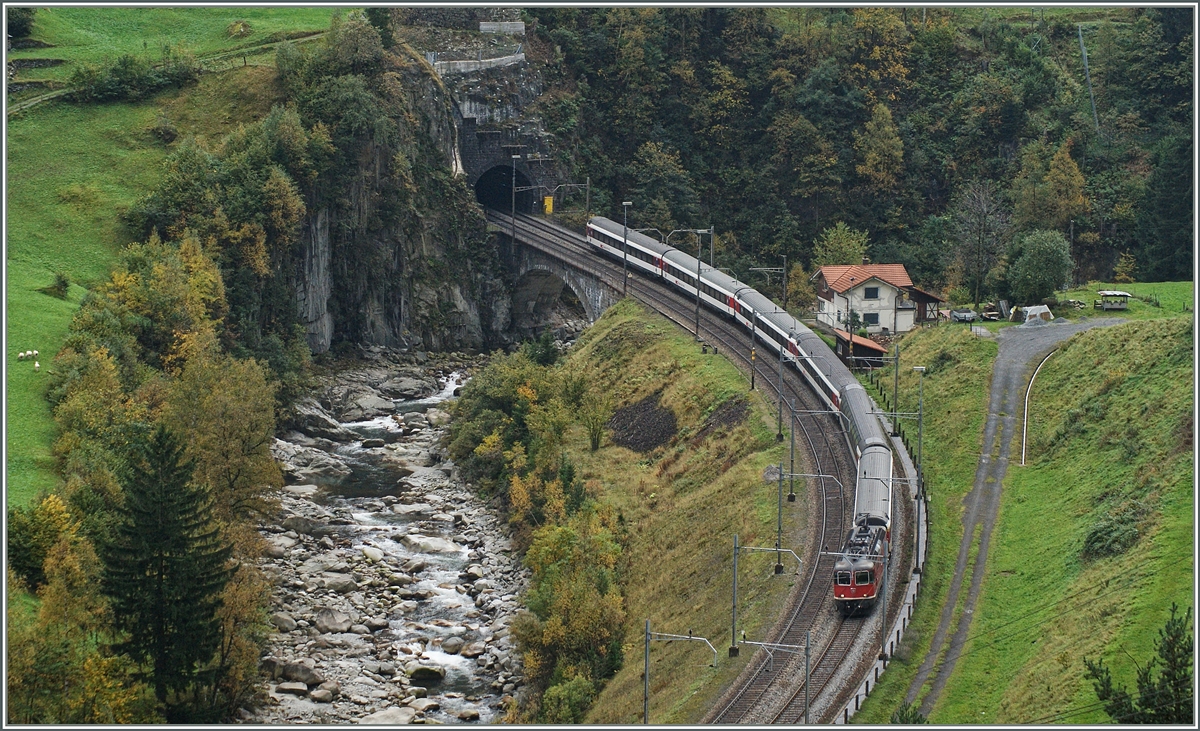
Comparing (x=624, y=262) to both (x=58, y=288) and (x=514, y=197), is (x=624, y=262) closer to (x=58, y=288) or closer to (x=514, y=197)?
(x=514, y=197)

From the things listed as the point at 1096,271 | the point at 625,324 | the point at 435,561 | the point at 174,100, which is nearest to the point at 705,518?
the point at 435,561

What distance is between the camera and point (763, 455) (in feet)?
251

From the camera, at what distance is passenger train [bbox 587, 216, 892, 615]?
58906mm

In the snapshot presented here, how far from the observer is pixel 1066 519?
64938mm

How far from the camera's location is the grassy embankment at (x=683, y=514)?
Result: 191 ft

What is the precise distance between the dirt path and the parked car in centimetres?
349

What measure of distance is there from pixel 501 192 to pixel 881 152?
37.3 meters

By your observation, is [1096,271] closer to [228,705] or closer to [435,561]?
[435,561]

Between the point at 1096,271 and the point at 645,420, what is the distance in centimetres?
5240

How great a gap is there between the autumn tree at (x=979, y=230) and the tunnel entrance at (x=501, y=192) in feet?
131

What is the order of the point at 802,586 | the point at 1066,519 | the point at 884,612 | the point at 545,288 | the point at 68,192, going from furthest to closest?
the point at 545,288 → the point at 68,192 → the point at 1066,519 → the point at 802,586 → the point at 884,612

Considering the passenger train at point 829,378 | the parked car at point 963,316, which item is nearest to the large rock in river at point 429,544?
the passenger train at point 829,378

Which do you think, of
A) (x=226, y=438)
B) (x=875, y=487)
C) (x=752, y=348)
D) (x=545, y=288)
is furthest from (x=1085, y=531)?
(x=545, y=288)

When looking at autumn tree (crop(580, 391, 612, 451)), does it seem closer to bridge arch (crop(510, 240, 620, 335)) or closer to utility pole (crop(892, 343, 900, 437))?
utility pole (crop(892, 343, 900, 437))
